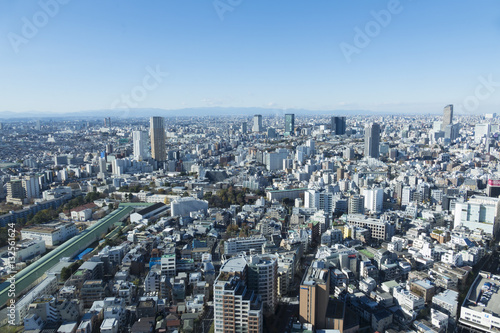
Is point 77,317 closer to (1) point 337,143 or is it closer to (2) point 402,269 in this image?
(2) point 402,269

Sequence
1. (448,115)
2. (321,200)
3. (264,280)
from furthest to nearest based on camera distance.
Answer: (448,115) < (321,200) < (264,280)

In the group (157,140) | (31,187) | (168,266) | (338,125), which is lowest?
(168,266)

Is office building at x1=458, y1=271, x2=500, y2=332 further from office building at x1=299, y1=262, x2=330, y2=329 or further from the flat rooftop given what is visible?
office building at x1=299, y1=262, x2=330, y2=329

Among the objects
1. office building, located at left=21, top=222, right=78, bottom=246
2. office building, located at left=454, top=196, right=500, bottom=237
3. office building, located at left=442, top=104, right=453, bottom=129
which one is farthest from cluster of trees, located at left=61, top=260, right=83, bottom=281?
office building, located at left=442, top=104, right=453, bottom=129

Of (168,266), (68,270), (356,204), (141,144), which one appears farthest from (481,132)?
(68,270)

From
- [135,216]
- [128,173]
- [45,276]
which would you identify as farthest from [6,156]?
[45,276]

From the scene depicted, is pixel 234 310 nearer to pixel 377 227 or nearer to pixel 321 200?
pixel 377 227

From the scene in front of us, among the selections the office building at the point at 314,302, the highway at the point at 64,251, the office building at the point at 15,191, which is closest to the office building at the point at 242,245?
the office building at the point at 314,302
